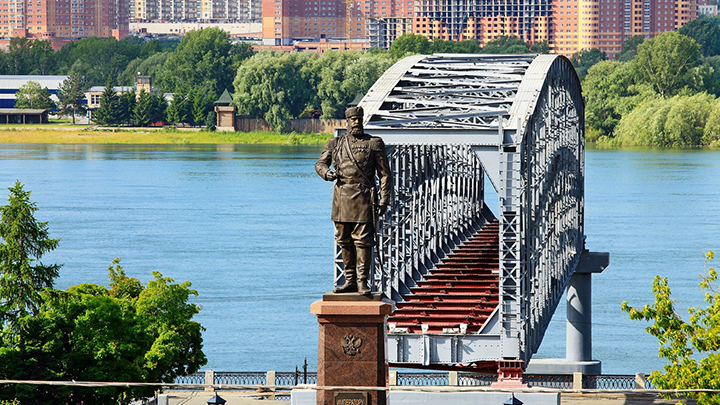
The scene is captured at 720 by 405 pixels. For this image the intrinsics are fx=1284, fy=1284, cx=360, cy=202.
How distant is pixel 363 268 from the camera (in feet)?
55.4

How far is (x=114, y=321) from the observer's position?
2866 centimetres

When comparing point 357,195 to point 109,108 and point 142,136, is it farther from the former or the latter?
point 109,108

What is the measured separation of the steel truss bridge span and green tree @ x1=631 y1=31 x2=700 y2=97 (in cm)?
9719

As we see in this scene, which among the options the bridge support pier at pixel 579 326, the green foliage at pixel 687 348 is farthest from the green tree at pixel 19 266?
the bridge support pier at pixel 579 326

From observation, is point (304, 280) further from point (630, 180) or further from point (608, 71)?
point (608, 71)

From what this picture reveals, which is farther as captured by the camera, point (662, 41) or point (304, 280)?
point (662, 41)

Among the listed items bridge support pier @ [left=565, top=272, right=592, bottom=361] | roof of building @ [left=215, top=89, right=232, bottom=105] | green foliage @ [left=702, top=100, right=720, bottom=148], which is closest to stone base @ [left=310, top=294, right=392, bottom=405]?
bridge support pier @ [left=565, top=272, right=592, bottom=361]

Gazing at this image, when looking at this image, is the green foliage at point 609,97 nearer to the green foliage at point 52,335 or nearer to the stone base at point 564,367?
the stone base at point 564,367

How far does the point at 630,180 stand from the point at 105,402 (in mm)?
76770

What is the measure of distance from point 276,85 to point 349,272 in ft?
430

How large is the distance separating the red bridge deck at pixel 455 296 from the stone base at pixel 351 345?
13671 millimetres

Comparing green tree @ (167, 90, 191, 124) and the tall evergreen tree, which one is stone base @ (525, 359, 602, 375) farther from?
the tall evergreen tree

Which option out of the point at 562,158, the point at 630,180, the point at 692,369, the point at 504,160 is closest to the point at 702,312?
the point at 692,369

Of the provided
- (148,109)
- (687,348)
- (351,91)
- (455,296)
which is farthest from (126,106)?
(687,348)
